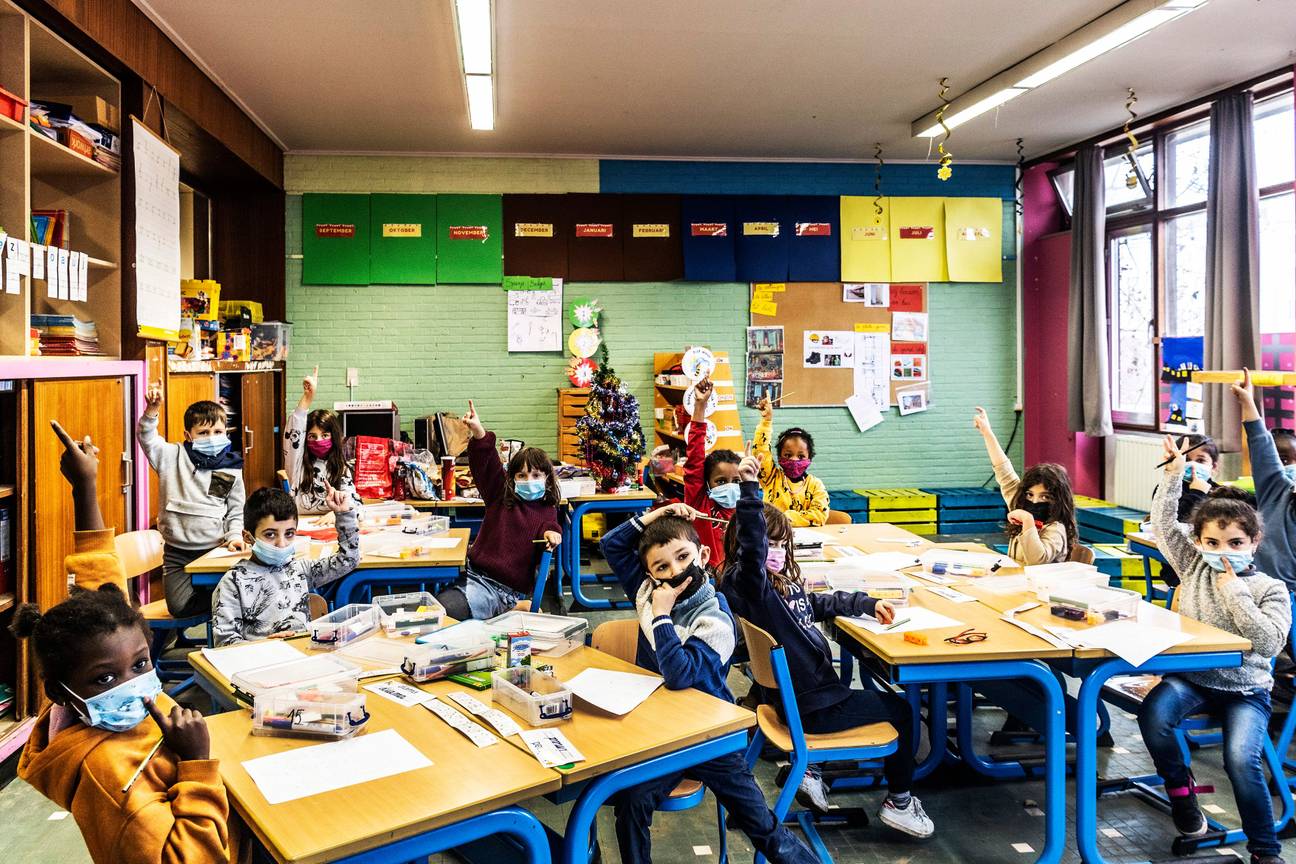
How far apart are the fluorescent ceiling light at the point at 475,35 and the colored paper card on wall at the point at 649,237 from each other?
2849 millimetres

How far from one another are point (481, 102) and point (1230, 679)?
5.58 meters


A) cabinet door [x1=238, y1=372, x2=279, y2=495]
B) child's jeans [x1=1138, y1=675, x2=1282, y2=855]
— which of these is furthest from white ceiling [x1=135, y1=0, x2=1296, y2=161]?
child's jeans [x1=1138, y1=675, x2=1282, y2=855]

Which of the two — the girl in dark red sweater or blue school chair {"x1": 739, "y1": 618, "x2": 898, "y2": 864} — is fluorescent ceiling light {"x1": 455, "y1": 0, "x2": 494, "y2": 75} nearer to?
the girl in dark red sweater

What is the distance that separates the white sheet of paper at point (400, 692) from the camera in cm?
239

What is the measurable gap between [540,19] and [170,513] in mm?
3293

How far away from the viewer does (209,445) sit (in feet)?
15.3

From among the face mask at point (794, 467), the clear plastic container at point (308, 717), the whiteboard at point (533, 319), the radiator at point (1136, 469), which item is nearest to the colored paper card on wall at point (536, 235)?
the whiteboard at point (533, 319)

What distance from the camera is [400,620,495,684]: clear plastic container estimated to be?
8.40 ft

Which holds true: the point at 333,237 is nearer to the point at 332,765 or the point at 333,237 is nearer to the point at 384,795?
the point at 332,765

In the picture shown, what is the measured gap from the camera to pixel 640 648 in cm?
283

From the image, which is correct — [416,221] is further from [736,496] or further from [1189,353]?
[1189,353]

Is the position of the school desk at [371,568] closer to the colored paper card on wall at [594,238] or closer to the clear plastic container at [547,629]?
the clear plastic container at [547,629]

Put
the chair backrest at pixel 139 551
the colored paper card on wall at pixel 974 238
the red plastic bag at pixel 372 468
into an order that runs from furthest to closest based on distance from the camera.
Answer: the colored paper card on wall at pixel 974 238 → the red plastic bag at pixel 372 468 → the chair backrest at pixel 139 551

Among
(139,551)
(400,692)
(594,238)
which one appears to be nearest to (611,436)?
(594,238)
